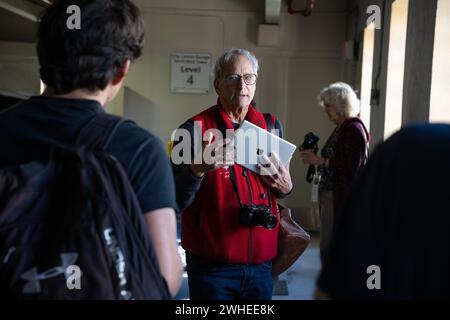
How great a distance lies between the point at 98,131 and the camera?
90 cm

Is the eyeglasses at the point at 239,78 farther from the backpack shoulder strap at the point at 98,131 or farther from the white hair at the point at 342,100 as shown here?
the white hair at the point at 342,100

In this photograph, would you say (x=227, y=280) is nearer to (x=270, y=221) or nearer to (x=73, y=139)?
(x=270, y=221)

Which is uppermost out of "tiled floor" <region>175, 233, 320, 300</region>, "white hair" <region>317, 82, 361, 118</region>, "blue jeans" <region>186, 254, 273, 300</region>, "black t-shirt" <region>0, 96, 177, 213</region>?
"white hair" <region>317, 82, 361, 118</region>

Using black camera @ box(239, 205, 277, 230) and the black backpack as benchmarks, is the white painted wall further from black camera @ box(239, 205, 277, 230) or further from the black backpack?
the black backpack

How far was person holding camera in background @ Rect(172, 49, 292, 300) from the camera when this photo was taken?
1.69 m

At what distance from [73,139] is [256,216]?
93 centimetres

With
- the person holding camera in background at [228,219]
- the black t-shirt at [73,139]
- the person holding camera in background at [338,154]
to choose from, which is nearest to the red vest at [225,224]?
the person holding camera in background at [228,219]

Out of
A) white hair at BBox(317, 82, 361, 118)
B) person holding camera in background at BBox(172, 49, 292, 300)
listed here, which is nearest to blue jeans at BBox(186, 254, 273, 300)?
person holding camera in background at BBox(172, 49, 292, 300)

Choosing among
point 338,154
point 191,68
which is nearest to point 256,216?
point 338,154

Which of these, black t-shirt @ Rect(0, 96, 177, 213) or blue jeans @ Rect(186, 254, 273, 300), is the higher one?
black t-shirt @ Rect(0, 96, 177, 213)

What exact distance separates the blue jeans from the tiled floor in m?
1.52

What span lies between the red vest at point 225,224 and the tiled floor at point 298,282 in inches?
61.4
